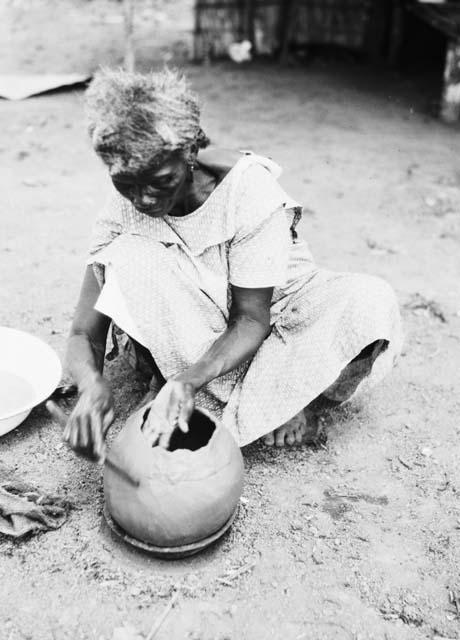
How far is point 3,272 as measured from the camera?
363cm

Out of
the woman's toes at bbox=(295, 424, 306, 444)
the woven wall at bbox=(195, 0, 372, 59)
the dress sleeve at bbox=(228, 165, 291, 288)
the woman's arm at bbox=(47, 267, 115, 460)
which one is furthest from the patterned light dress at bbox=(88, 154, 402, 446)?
the woven wall at bbox=(195, 0, 372, 59)

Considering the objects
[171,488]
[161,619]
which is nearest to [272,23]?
[171,488]

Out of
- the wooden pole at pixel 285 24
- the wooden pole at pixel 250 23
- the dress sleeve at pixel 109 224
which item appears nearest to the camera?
the dress sleeve at pixel 109 224

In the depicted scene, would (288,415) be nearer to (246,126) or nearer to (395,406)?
(395,406)

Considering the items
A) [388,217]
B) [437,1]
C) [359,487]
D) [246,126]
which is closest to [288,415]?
[359,487]

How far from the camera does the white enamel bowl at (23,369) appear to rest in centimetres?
256

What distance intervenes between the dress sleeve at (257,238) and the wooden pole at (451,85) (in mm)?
4299

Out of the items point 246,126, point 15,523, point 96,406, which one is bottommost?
point 246,126

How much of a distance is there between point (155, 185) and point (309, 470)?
3.56 ft

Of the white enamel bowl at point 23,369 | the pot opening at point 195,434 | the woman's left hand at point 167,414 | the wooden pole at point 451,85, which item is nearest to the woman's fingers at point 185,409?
the woman's left hand at point 167,414

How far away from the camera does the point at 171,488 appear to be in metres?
1.86

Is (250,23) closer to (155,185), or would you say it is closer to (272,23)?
(272,23)

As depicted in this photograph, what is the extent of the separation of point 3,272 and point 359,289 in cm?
202

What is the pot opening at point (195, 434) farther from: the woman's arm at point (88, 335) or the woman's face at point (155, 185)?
the woman's face at point (155, 185)
